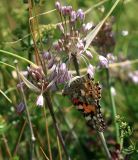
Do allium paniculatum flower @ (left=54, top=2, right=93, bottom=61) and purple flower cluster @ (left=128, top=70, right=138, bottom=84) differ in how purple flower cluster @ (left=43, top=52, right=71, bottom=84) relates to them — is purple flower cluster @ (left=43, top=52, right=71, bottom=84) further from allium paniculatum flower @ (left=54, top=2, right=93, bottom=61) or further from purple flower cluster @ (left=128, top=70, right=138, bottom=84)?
purple flower cluster @ (left=128, top=70, right=138, bottom=84)

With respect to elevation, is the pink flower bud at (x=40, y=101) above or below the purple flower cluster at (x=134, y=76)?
above

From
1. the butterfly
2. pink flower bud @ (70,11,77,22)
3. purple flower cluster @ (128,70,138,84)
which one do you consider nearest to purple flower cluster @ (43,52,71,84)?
the butterfly

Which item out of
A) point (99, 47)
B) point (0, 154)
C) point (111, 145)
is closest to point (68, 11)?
point (99, 47)

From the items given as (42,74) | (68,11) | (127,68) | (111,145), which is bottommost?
(111,145)

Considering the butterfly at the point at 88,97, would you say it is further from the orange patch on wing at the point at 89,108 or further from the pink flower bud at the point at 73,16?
the pink flower bud at the point at 73,16

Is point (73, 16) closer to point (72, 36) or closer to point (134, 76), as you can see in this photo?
point (72, 36)

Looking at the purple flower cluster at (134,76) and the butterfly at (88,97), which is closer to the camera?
the butterfly at (88,97)

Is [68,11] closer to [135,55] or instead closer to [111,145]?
[111,145]

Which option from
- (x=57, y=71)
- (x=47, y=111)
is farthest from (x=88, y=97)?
(x=47, y=111)

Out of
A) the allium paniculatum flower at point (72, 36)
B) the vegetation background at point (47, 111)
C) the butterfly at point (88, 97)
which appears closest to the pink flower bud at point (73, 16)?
the allium paniculatum flower at point (72, 36)
